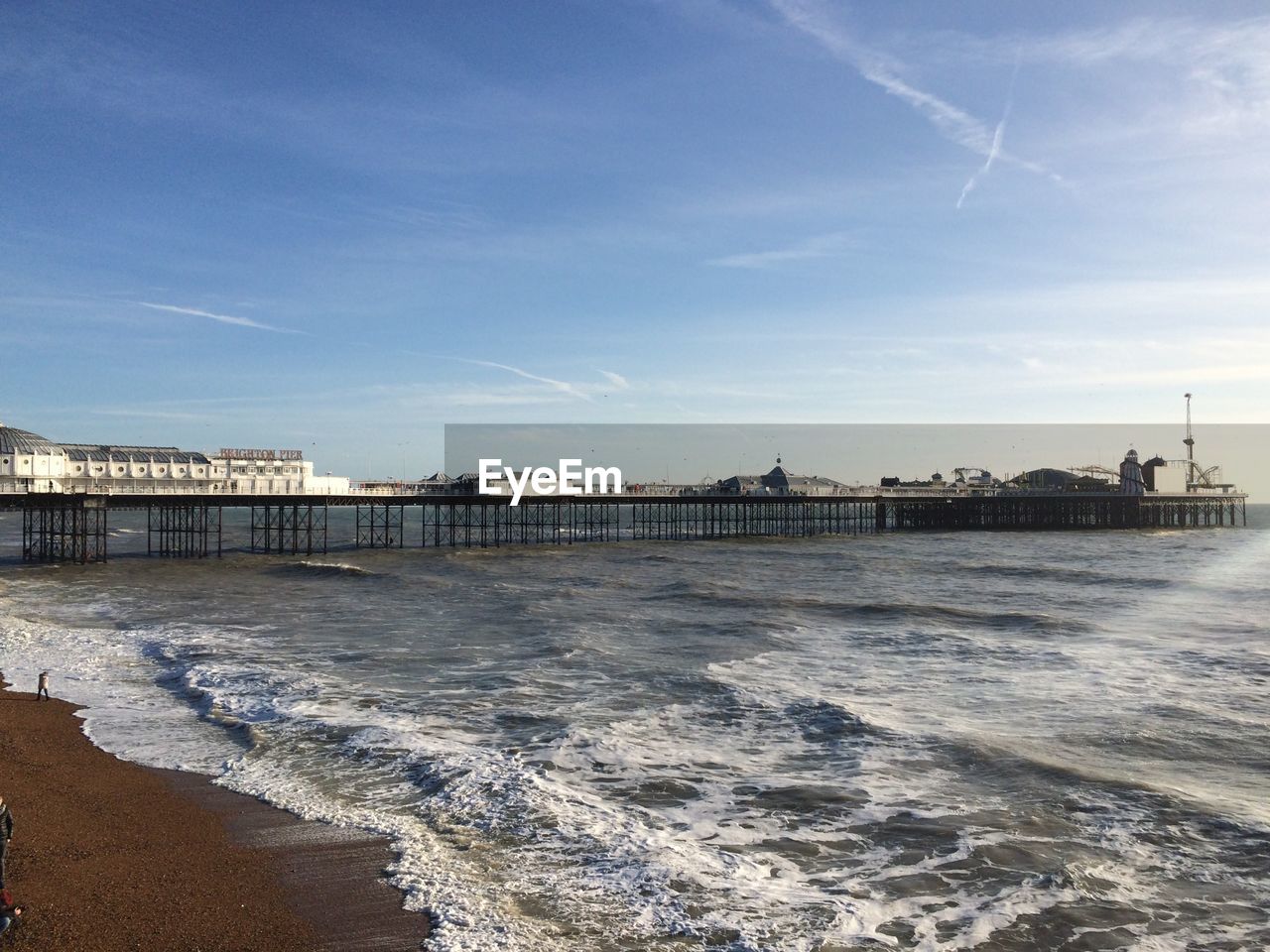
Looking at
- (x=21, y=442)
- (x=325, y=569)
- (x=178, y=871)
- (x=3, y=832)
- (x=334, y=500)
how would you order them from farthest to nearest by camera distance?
(x=334, y=500) → (x=21, y=442) → (x=325, y=569) → (x=178, y=871) → (x=3, y=832)

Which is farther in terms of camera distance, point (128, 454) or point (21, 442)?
point (128, 454)

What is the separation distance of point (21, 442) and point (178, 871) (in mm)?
51021

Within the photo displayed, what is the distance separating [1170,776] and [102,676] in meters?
20.5

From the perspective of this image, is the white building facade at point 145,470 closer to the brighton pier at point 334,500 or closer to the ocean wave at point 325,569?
the brighton pier at point 334,500

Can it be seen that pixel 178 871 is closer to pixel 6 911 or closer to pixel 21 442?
pixel 6 911

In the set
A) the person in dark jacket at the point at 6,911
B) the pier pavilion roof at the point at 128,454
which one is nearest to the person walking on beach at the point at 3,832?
the person in dark jacket at the point at 6,911

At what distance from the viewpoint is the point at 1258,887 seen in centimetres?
986

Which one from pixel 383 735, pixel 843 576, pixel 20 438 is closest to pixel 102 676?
pixel 383 735

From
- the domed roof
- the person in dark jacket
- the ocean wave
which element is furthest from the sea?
the domed roof

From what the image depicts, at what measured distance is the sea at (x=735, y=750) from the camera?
9.34 metres

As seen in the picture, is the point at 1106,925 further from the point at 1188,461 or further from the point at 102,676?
the point at 1188,461

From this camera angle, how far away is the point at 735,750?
14.9 meters

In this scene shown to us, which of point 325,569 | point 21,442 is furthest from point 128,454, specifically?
point 325,569

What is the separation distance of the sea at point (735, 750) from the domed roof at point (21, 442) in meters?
20.7
